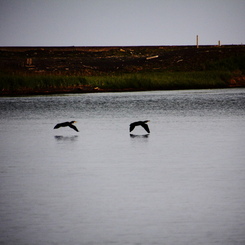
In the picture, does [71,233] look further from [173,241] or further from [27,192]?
[27,192]

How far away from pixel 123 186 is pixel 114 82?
119 feet

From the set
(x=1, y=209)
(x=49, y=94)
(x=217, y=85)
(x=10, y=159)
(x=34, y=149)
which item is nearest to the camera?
(x=1, y=209)

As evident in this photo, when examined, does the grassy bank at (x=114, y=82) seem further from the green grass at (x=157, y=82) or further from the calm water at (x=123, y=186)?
the calm water at (x=123, y=186)

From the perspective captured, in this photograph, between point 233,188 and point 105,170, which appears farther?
point 105,170

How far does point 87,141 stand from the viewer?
1591 centimetres

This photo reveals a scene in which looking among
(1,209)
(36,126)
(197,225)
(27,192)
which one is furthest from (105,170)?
(36,126)

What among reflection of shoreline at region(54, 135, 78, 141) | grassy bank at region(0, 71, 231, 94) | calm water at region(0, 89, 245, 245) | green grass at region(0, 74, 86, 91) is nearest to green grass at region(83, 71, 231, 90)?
grassy bank at region(0, 71, 231, 94)

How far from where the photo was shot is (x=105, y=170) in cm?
1099

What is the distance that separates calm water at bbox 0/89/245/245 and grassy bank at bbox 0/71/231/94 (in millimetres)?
23218

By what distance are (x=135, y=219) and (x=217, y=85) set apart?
41.3 meters

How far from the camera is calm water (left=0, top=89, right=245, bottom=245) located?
6.80 meters

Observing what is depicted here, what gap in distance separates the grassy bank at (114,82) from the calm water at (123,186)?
23218mm

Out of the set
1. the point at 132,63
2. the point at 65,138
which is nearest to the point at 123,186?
the point at 65,138

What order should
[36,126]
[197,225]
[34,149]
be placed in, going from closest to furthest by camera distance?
1. [197,225]
2. [34,149]
3. [36,126]
